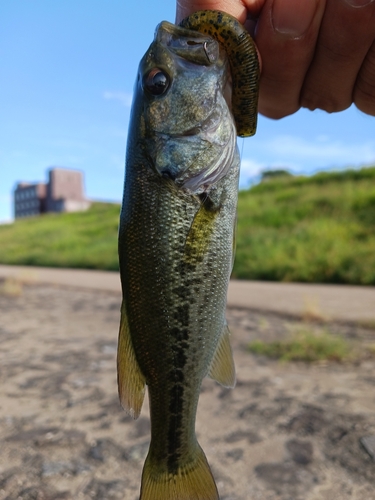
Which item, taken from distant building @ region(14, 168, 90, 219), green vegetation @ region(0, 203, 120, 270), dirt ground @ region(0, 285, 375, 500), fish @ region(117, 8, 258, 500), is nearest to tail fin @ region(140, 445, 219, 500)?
fish @ region(117, 8, 258, 500)

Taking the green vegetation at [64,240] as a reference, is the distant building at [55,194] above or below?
above

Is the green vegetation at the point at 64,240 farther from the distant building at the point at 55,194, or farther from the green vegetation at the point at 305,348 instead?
the green vegetation at the point at 305,348

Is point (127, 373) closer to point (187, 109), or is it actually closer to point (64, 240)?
point (187, 109)

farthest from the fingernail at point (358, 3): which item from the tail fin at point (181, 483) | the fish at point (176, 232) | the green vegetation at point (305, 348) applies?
the green vegetation at point (305, 348)

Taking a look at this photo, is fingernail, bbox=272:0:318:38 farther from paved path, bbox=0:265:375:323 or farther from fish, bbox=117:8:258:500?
paved path, bbox=0:265:375:323

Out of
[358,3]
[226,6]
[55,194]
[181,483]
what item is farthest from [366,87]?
[55,194]
